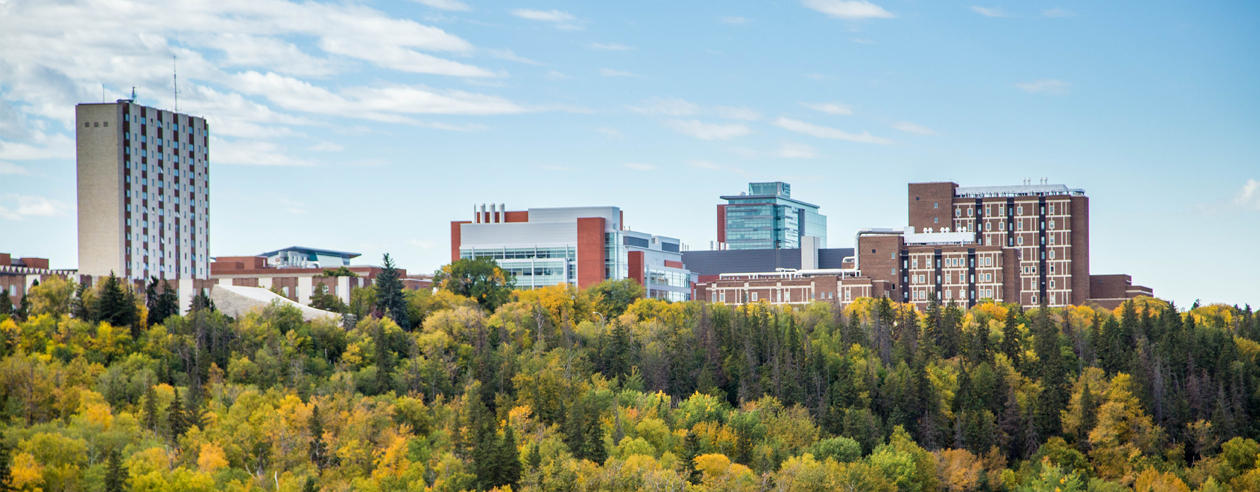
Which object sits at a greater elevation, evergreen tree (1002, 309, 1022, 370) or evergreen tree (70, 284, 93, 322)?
evergreen tree (70, 284, 93, 322)

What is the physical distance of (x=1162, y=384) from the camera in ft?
Result: 570

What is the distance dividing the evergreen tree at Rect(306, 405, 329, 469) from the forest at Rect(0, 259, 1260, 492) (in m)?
0.39

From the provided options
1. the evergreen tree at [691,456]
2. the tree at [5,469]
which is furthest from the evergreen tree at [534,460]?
the tree at [5,469]

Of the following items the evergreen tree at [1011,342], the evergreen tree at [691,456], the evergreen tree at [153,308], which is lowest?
the evergreen tree at [691,456]

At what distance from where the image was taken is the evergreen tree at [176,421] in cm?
13712

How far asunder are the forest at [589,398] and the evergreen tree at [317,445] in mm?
390

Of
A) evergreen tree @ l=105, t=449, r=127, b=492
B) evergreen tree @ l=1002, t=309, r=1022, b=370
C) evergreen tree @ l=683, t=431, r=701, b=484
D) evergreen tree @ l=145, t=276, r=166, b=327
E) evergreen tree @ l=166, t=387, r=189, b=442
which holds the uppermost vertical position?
evergreen tree @ l=145, t=276, r=166, b=327

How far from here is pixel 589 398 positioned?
15625 centimetres

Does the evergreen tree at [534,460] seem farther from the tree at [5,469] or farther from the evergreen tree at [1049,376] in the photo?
the evergreen tree at [1049,376]

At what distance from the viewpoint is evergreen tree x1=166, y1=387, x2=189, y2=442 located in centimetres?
13712

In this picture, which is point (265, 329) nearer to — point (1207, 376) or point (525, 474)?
point (525, 474)

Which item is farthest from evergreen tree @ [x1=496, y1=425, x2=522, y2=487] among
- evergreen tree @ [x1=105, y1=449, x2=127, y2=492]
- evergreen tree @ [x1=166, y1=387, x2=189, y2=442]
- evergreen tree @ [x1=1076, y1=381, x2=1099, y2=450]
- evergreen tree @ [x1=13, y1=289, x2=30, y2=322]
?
evergreen tree @ [x1=1076, y1=381, x2=1099, y2=450]

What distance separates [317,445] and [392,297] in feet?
154

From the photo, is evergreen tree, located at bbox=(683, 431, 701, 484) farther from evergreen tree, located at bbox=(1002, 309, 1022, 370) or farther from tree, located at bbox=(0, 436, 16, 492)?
tree, located at bbox=(0, 436, 16, 492)
